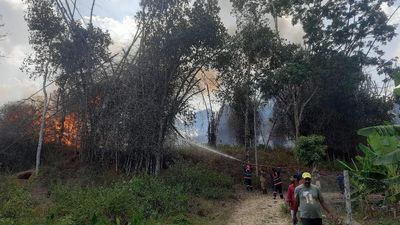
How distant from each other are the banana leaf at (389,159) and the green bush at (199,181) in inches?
349

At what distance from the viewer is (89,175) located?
1905 centimetres

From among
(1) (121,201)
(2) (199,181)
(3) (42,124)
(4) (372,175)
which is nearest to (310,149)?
(2) (199,181)

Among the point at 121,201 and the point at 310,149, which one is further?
the point at 310,149

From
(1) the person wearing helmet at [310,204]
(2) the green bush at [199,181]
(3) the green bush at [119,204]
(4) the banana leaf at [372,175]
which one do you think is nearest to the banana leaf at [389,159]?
(4) the banana leaf at [372,175]

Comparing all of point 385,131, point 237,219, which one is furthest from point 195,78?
point 385,131

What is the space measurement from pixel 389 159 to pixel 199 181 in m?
10.0

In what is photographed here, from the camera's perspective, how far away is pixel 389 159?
30.6ft

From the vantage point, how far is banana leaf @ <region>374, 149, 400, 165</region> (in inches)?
364

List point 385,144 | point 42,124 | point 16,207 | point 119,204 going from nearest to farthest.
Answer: point 385,144
point 16,207
point 119,204
point 42,124

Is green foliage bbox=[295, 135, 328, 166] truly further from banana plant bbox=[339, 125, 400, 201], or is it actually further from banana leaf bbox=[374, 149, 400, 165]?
→ banana leaf bbox=[374, 149, 400, 165]

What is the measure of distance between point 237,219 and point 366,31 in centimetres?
1485

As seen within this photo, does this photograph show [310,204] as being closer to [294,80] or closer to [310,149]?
[310,149]

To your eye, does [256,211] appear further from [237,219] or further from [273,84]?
[273,84]

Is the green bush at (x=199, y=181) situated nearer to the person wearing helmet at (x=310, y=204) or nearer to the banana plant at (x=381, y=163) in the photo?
the banana plant at (x=381, y=163)
